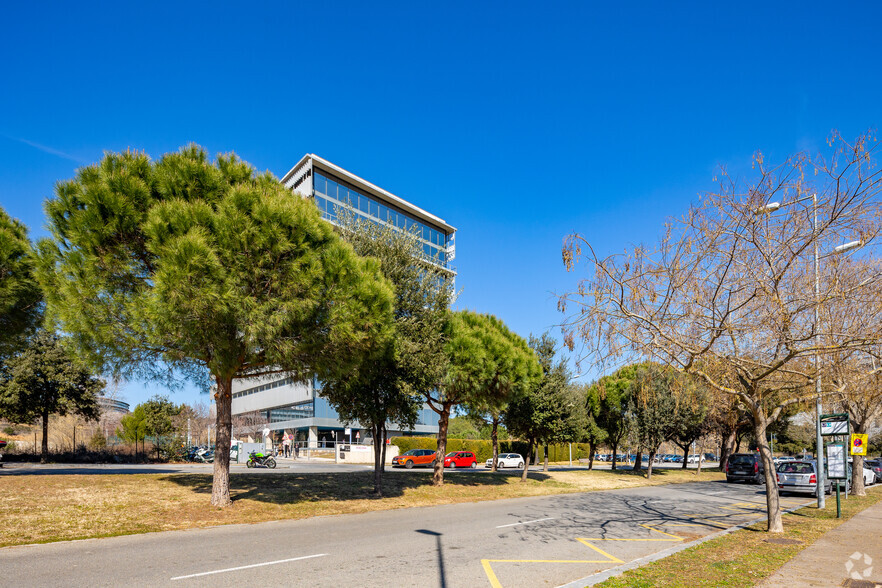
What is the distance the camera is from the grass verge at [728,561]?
733cm

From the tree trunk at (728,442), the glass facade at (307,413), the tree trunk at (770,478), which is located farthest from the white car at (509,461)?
the tree trunk at (770,478)

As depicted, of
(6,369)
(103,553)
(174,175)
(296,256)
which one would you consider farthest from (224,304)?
(6,369)

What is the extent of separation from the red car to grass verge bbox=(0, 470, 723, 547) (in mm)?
19101

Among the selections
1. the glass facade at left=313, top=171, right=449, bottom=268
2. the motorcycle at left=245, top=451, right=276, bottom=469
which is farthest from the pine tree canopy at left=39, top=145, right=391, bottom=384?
the glass facade at left=313, top=171, right=449, bottom=268

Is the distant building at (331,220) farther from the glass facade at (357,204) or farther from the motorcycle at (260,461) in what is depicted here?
the motorcycle at (260,461)

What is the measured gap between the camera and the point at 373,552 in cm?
956

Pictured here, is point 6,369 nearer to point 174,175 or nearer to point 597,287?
point 174,175

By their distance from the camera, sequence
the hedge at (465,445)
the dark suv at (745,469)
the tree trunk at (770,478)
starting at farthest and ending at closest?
the hedge at (465,445), the dark suv at (745,469), the tree trunk at (770,478)

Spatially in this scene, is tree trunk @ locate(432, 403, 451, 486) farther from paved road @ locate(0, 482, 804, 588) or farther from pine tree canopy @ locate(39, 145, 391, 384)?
pine tree canopy @ locate(39, 145, 391, 384)

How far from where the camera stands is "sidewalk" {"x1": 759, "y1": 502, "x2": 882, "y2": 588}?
7.44 m

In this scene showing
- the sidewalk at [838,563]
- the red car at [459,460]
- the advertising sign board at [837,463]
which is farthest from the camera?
the red car at [459,460]

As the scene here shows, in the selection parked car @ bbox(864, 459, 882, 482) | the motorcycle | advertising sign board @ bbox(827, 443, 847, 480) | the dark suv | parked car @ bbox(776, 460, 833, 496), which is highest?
advertising sign board @ bbox(827, 443, 847, 480)

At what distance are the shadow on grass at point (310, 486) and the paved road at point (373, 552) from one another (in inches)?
115

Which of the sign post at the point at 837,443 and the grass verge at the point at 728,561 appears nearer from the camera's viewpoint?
the grass verge at the point at 728,561
